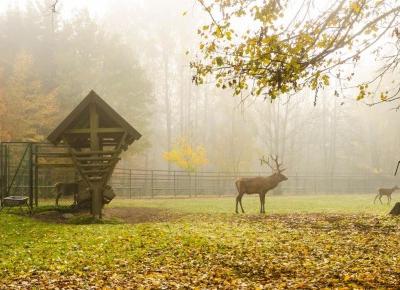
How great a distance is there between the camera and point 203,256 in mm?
9727

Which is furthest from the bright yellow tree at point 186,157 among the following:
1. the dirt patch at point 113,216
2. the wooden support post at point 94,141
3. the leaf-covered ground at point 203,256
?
the leaf-covered ground at point 203,256

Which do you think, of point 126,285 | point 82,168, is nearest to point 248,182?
point 82,168

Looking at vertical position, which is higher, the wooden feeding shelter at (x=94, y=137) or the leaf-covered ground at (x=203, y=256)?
the wooden feeding shelter at (x=94, y=137)

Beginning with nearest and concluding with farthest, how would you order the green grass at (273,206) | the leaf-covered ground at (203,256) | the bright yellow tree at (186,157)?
1. the leaf-covered ground at (203,256)
2. the green grass at (273,206)
3. the bright yellow tree at (186,157)

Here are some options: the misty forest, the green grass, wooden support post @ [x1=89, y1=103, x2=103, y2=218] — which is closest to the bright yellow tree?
the misty forest

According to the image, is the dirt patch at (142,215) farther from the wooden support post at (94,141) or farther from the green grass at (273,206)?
the green grass at (273,206)

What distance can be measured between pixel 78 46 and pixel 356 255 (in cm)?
3267

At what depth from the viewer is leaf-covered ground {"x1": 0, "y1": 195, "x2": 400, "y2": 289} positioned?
25.7 feet

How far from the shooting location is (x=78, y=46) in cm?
3756

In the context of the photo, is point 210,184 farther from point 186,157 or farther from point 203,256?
point 203,256

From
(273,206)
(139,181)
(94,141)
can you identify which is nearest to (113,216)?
(94,141)

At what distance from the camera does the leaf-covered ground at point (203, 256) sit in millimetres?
7836

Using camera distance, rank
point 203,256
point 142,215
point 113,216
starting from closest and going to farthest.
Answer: point 203,256 → point 113,216 → point 142,215

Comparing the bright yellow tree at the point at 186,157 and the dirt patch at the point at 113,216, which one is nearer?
the dirt patch at the point at 113,216
